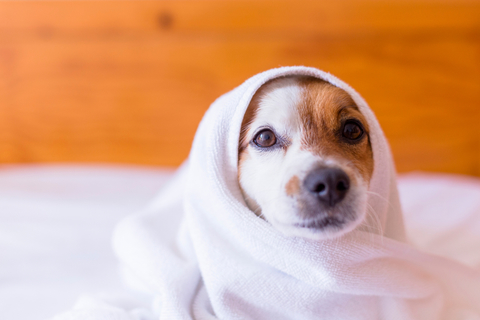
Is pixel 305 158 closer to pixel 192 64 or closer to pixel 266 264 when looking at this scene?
pixel 266 264

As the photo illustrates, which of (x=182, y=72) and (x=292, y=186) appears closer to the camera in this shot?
(x=292, y=186)

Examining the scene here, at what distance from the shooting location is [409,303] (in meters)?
1.40

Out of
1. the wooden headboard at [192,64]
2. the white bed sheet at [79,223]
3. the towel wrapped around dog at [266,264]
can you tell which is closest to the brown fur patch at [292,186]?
the towel wrapped around dog at [266,264]

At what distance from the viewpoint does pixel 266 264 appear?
4.34ft

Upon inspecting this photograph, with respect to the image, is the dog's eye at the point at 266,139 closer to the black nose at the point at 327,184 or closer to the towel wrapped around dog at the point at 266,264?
the towel wrapped around dog at the point at 266,264

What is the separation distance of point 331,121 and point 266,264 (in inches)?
23.5

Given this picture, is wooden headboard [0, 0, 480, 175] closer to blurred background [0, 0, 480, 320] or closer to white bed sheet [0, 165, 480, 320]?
blurred background [0, 0, 480, 320]

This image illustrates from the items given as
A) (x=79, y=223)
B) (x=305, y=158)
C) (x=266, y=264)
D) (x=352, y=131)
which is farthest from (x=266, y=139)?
(x=79, y=223)

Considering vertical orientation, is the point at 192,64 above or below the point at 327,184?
above

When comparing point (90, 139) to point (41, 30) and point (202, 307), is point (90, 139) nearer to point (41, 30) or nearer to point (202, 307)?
point (41, 30)

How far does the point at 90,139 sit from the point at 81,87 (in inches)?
17.0

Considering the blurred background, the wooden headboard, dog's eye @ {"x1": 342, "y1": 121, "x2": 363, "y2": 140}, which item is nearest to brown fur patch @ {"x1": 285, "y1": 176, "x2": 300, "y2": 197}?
dog's eye @ {"x1": 342, "y1": 121, "x2": 363, "y2": 140}

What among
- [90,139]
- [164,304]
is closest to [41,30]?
[90,139]

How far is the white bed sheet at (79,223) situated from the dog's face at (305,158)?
2.93 ft
